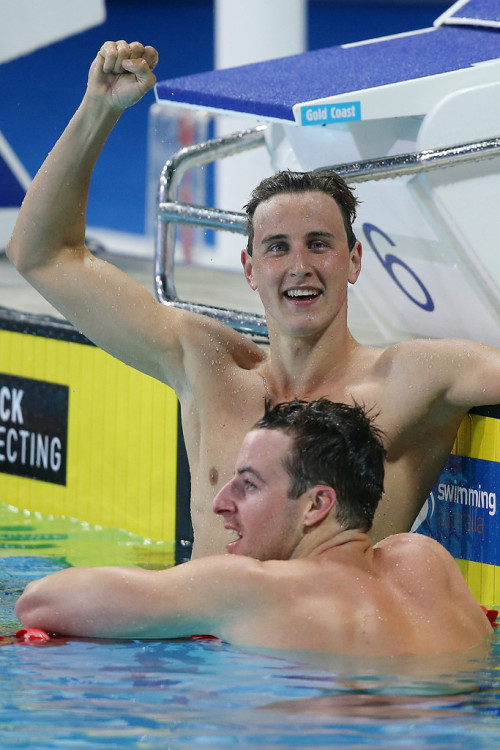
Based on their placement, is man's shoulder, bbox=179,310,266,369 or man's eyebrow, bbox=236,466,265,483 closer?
man's eyebrow, bbox=236,466,265,483

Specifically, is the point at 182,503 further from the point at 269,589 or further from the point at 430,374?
the point at 269,589

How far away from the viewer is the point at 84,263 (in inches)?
136

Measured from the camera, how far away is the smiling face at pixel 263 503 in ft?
9.16

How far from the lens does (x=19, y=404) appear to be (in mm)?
5043

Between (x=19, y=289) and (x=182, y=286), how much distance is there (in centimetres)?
79

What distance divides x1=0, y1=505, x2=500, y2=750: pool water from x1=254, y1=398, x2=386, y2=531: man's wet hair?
0.31 metres

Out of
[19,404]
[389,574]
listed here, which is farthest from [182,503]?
[389,574]

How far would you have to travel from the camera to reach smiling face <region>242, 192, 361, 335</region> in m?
3.20

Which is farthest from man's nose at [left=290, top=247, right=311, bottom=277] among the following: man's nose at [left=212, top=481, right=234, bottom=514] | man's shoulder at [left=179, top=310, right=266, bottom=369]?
man's nose at [left=212, top=481, right=234, bottom=514]

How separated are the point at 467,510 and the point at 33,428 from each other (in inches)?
77.0

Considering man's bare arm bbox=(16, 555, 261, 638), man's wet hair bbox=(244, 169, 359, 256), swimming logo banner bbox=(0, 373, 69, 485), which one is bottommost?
man's bare arm bbox=(16, 555, 261, 638)

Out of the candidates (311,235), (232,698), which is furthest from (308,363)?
(232,698)

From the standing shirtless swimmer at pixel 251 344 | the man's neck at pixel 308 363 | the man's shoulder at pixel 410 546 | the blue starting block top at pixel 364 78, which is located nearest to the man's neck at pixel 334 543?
the man's shoulder at pixel 410 546

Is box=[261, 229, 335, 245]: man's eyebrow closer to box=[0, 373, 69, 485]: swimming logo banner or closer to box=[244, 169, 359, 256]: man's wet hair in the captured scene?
box=[244, 169, 359, 256]: man's wet hair
